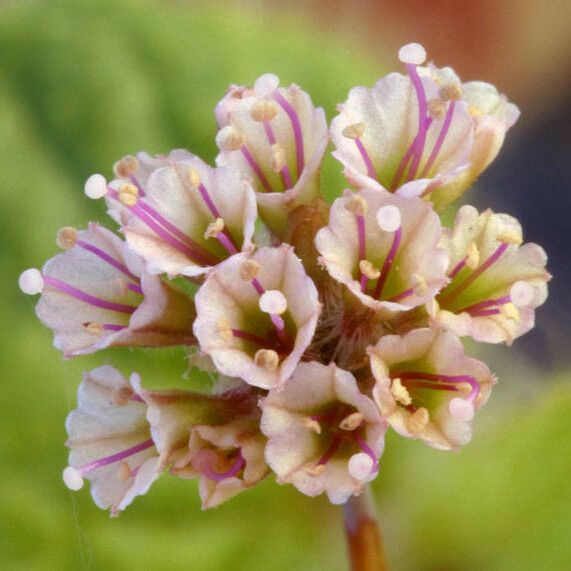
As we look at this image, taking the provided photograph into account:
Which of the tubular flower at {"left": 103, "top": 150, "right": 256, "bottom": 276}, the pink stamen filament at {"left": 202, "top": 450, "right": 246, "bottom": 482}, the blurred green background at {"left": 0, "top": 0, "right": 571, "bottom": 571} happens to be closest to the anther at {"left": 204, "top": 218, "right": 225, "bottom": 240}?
the tubular flower at {"left": 103, "top": 150, "right": 256, "bottom": 276}

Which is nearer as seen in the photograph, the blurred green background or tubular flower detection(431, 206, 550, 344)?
tubular flower detection(431, 206, 550, 344)

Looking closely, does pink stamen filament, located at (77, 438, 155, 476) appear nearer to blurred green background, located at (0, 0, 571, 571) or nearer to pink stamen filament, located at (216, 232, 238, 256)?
pink stamen filament, located at (216, 232, 238, 256)

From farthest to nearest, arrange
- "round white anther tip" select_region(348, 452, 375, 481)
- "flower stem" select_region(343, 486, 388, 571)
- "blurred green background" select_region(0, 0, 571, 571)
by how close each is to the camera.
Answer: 1. "blurred green background" select_region(0, 0, 571, 571)
2. "flower stem" select_region(343, 486, 388, 571)
3. "round white anther tip" select_region(348, 452, 375, 481)

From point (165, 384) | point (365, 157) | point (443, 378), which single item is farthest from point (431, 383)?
point (165, 384)

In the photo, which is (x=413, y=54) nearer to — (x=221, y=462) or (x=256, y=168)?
(x=256, y=168)

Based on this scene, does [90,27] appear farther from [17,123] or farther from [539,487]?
[539,487]

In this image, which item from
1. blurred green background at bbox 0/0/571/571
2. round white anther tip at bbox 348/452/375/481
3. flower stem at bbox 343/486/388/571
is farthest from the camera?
blurred green background at bbox 0/0/571/571
